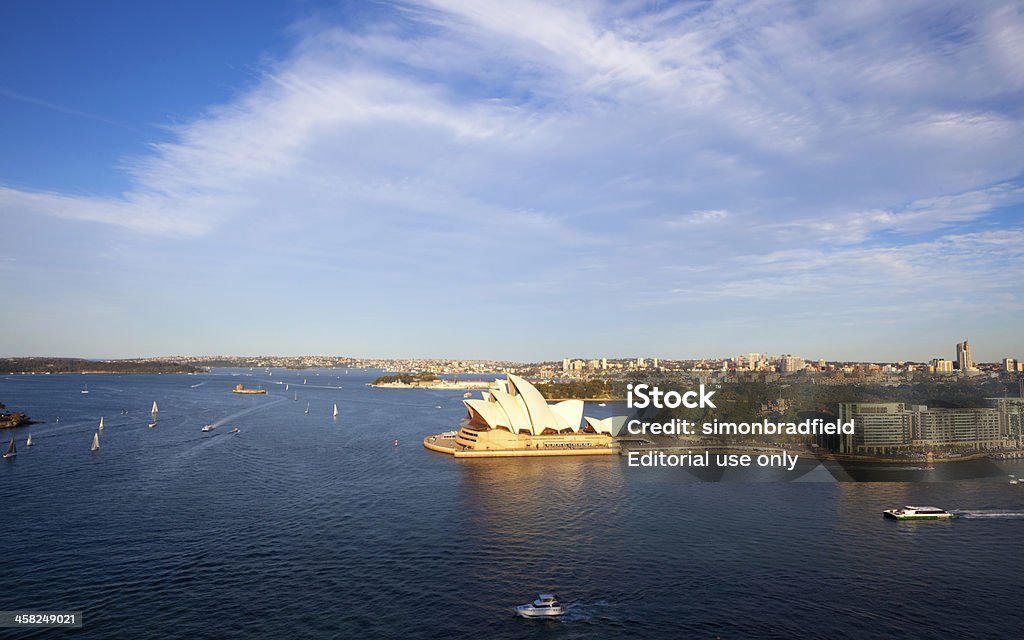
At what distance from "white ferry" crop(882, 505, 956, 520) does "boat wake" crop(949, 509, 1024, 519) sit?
61 cm

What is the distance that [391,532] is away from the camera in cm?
2088

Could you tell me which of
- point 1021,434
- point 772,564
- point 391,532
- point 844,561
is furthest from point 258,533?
point 1021,434

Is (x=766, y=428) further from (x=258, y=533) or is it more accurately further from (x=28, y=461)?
(x=28, y=461)

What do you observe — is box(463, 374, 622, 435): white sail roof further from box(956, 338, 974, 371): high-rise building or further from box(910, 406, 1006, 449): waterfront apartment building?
box(956, 338, 974, 371): high-rise building

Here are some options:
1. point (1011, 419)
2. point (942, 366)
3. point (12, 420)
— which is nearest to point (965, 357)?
point (942, 366)

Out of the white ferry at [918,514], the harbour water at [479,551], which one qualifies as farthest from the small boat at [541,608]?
the white ferry at [918,514]

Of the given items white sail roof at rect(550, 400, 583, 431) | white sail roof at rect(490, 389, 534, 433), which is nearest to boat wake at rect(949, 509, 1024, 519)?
white sail roof at rect(550, 400, 583, 431)

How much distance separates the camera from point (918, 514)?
79.2 feet

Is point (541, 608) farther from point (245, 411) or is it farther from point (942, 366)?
point (942, 366)

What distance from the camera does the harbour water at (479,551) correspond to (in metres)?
14.3

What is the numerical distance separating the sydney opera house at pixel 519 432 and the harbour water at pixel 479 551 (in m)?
4.15

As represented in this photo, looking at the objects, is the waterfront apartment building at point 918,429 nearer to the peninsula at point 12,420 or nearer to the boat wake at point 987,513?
the boat wake at point 987,513

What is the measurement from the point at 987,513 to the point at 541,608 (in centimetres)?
2141

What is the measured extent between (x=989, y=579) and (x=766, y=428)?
28.2m
